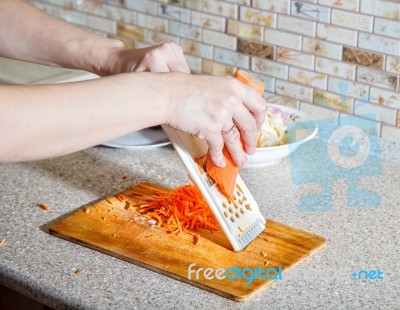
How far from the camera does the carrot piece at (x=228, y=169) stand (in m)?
1.60

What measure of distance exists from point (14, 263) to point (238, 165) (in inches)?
17.6

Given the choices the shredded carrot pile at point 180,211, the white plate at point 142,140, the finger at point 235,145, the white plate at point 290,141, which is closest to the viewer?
the finger at point 235,145

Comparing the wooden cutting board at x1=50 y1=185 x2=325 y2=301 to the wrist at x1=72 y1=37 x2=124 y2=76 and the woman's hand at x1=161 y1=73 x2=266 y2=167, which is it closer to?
the woman's hand at x1=161 y1=73 x2=266 y2=167

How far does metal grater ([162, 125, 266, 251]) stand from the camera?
1596mm

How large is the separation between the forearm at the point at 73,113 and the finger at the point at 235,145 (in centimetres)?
15

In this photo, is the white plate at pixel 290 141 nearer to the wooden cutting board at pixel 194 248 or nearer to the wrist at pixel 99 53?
the wooden cutting board at pixel 194 248

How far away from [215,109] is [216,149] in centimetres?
Answer: 9

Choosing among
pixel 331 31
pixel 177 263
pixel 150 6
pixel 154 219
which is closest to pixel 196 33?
pixel 150 6

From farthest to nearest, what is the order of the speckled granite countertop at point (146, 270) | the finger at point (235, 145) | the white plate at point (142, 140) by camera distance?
the white plate at point (142, 140)
the finger at point (235, 145)
the speckled granite countertop at point (146, 270)

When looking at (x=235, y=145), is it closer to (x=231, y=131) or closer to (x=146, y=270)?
(x=231, y=131)

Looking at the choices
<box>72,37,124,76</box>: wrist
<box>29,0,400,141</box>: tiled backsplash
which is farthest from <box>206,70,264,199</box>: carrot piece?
<box>29,0,400,141</box>: tiled backsplash

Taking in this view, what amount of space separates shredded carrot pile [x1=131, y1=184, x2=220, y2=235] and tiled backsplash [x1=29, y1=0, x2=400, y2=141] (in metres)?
0.52

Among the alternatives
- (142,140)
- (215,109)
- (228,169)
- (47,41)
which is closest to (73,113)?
(215,109)

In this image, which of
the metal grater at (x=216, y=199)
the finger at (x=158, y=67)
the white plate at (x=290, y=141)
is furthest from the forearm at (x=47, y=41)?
the white plate at (x=290, y=141)
